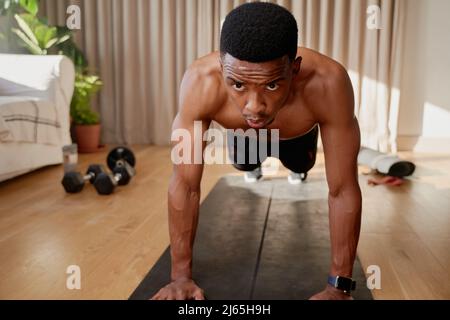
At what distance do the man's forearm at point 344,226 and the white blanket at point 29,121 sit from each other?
176cm

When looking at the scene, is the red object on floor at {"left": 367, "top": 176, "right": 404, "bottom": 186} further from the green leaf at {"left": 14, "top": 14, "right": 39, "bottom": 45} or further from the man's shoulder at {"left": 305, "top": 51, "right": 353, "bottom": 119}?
the green leaf at {"left": 14, "top": 14, "right": 39, "bottom": 45}

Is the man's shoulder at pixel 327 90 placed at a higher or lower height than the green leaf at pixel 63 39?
lower

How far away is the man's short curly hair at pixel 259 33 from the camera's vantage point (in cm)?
84

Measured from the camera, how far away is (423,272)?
1379mm

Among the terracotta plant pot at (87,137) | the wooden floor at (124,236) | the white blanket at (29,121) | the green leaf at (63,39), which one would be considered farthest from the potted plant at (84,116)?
the wooden floor at (124,236)

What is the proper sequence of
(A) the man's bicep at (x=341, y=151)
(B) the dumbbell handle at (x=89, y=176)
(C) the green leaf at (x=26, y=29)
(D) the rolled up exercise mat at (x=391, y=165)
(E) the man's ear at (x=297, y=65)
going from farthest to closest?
1. (C) the green leaf at (x=26, y=29)
2. (D) the rolled up exercise mat at (x=391, y=165)
3. (B) the dumbbell handle at (x=89, y=176)
4. (A) the man's bicep at (x=341, y=151)
5. (E) the man's ear at (x=297, y=65)

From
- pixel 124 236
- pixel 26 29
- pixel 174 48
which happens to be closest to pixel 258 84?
→ pixel 124 236

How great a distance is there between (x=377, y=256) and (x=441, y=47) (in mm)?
2607

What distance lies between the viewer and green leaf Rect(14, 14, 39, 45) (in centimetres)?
304

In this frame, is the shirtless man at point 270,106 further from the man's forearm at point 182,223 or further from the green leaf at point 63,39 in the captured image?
the green leaf at point 63,39

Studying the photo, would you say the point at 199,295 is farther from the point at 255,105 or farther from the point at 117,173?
the point at 117,173

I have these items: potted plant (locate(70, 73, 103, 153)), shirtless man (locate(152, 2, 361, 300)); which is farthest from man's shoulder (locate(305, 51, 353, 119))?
potted plant (locate(70, 73, 103, 153))

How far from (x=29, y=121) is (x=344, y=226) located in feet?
6.32

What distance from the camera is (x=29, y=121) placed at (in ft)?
8.00
